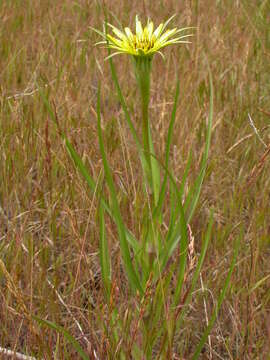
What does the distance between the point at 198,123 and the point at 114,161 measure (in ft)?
1.11

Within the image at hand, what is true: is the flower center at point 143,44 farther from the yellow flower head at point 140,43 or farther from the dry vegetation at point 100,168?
the dry vegetation at point 100,168

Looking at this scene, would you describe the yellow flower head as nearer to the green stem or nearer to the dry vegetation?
the green stem

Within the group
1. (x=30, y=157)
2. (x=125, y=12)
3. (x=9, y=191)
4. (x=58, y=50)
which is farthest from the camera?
(x=125, y=12)

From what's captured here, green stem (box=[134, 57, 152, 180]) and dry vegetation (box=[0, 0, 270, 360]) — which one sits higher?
green stem (box=[134, 57, 152, 180])

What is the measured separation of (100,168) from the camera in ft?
5.16

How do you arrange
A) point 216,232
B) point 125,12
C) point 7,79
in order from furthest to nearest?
point 125,12 → point 7,79 → point 216,232

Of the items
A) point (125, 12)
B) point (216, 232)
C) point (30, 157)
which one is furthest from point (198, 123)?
point (125, 12)

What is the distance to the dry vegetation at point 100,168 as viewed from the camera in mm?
1180

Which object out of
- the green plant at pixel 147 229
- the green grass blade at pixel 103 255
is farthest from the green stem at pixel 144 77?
the green grass blade at pixel 103 255

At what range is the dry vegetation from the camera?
118 cm

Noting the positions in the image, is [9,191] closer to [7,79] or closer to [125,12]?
[7,79]

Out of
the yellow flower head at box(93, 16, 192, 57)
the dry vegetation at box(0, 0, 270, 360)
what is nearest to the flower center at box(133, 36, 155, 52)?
the yellow flower head at box(93, 16, 192, 57)

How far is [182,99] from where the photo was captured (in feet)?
6.22

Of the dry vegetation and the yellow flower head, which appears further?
the dry vegetation
